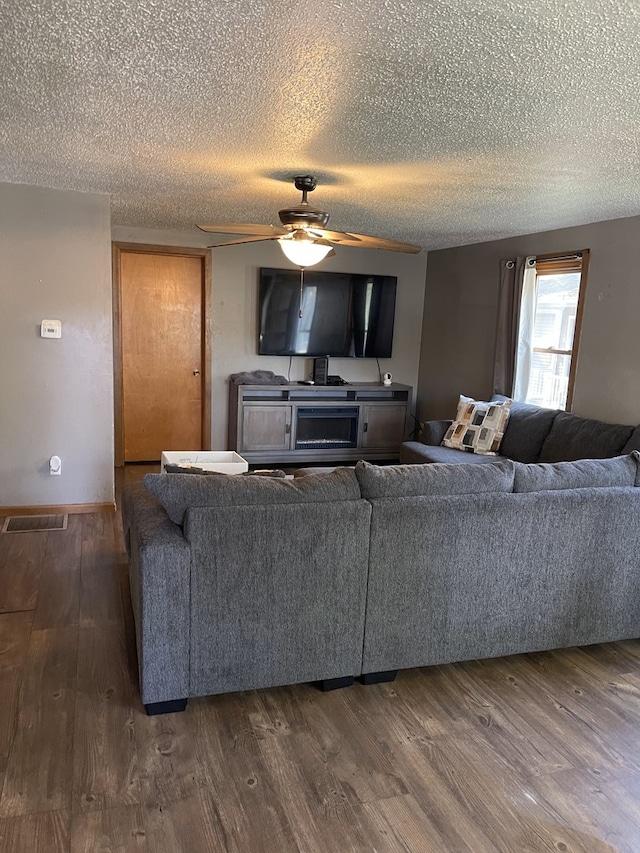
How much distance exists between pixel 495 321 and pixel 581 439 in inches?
68.0

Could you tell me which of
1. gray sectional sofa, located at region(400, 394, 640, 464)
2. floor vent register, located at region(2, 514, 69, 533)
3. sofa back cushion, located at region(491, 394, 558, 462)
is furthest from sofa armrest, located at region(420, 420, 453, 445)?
floor vent register, located at region(2, 514, 69, 533)

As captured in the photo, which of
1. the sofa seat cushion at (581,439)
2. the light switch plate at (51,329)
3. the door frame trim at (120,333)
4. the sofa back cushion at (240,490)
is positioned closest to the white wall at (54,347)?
the light switch plate at (51,329)

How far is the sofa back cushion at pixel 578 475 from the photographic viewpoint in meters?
2.60

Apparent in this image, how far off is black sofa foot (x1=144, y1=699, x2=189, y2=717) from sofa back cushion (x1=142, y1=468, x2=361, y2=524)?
2.21 ft

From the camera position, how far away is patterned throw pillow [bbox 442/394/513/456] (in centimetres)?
474

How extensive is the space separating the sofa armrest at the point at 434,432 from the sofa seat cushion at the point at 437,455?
2.4 inches

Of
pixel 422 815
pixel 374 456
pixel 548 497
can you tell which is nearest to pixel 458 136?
pixel 548 497

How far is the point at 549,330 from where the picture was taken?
193 inches

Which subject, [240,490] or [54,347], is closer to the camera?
[240,490]

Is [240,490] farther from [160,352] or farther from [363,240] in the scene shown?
[160,352]

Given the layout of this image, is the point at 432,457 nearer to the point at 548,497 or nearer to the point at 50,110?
the point at 548,497

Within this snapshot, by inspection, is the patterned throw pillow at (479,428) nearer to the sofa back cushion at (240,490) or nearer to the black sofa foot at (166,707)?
the sofa back cushion at (240,490)

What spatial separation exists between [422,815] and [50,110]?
2.85 m

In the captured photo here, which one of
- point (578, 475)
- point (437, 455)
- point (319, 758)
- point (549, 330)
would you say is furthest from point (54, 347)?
point (549, 330)
